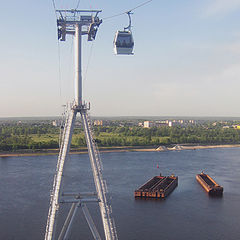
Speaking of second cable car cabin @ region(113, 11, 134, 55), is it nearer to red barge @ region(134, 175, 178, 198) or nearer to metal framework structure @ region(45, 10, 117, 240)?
metal framework structure @ region(45, 10, 117, 240)

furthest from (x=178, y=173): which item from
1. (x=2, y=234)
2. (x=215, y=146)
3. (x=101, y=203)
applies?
(x=215, y=146)

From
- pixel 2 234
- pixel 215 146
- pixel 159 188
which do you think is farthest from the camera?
pixel 215 146

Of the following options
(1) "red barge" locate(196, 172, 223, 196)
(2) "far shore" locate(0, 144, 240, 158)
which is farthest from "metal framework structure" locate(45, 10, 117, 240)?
(2) "far shore" locate(0, 144, 240, 158)

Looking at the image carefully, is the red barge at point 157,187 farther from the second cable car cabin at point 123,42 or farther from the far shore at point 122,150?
the far shore at point 122,150

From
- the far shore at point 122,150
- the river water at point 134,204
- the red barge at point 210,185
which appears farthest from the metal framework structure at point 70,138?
the far shore at point 122,150

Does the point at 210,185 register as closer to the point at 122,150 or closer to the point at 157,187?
the point at 157,187

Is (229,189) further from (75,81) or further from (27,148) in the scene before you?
(27,148)
